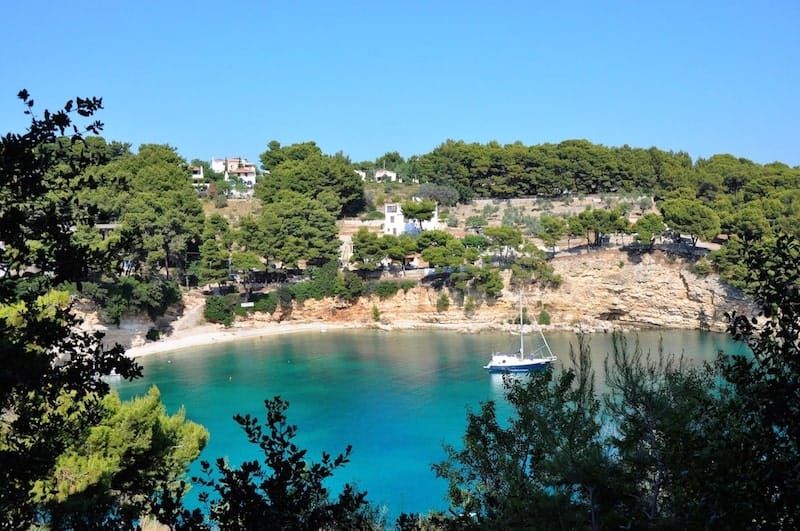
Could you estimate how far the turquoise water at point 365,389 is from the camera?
1859 centimetres

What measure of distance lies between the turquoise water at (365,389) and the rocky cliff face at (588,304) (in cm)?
156

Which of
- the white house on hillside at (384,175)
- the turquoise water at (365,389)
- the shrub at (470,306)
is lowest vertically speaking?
the turquoise water at (365,389)

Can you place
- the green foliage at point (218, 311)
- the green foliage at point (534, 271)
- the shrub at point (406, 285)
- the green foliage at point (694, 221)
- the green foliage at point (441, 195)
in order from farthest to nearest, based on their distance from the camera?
the green foliage at point (441, 195)
the shrub at point (406, 285)
the green foliage at point (534, 271)
the green foliage at point (694, 221)
the green foliage at point (218, 311)

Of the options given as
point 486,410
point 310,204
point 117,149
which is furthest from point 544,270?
point 117,149

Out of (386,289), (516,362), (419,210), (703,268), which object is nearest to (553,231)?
(703,268)

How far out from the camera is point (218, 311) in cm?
3500

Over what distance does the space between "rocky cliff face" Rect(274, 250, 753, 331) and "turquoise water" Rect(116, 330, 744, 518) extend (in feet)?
5.12

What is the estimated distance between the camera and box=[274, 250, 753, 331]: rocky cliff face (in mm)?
35031

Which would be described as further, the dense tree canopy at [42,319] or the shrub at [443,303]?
the shrub at [443,303]

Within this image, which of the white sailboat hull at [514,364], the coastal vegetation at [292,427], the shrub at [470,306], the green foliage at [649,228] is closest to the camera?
the coastal vegetation at [292,427]

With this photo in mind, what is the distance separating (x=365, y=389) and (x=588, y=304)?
50.6ft

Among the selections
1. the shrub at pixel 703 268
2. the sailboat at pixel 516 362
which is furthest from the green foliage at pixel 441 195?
the sailboat at pixel 516 362

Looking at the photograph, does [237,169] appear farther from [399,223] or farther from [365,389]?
[365,389]

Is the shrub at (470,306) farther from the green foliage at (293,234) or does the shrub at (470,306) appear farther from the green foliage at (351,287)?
the green foliage at (293,234)
